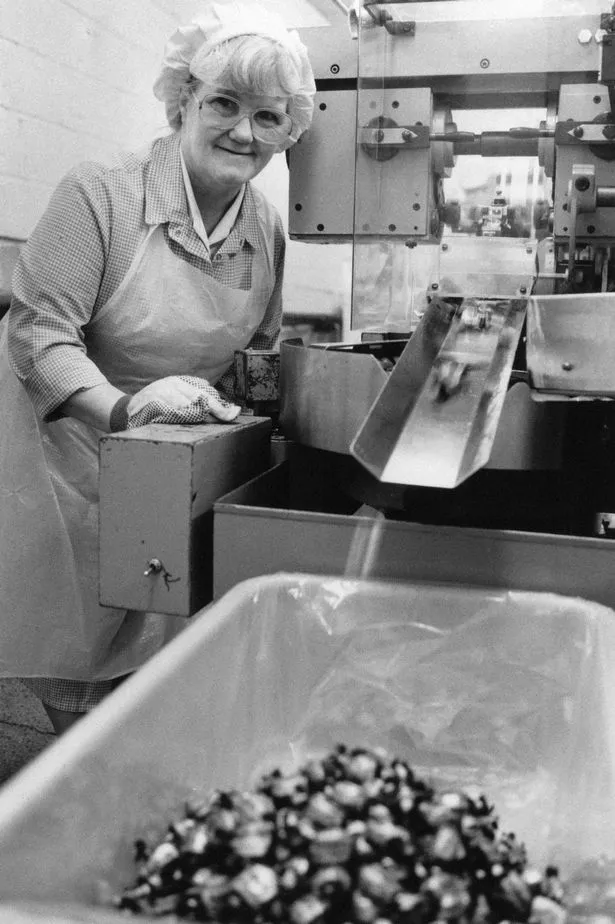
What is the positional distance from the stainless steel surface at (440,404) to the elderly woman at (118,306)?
0.33 meters

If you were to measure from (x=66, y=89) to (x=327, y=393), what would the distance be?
5.73ft

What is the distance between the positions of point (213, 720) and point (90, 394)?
0.66 meters

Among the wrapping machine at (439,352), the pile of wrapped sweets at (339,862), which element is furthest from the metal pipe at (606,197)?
the pile of wrapped sweets at (339,862)

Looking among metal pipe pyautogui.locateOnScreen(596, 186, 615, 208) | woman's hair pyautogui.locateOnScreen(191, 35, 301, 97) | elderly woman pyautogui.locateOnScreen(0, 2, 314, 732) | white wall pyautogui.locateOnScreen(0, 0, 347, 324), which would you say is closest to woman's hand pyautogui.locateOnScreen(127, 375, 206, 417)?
elderly woman pyautogui.locateOnScreen(0, 2, 314, 732)

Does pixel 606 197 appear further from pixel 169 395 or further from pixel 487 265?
pixel 169 395

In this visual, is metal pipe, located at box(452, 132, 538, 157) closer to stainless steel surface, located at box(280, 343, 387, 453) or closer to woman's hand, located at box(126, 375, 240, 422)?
stainless steel surface, located at box(280, 343, 387, 453)

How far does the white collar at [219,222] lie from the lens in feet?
4.73

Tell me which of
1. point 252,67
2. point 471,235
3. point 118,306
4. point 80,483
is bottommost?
point 80,483

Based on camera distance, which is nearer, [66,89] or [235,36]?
[235,36]

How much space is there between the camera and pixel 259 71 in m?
1.33

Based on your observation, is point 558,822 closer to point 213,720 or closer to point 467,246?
point 213,720

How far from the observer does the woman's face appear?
1.37 meters

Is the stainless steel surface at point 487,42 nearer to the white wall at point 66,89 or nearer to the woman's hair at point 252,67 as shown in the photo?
the woman's hair at point 252,67

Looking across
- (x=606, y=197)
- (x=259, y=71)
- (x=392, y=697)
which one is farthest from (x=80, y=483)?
(x=606, y=197)
